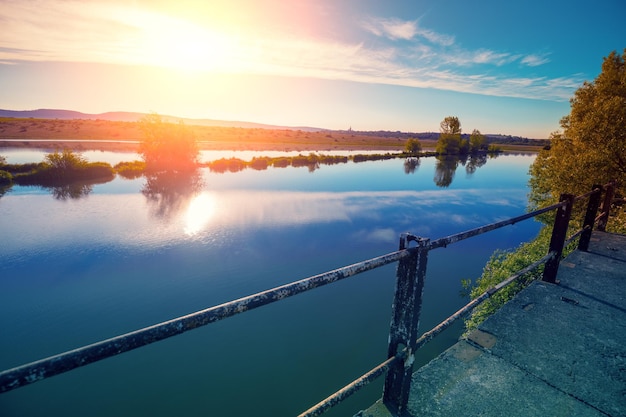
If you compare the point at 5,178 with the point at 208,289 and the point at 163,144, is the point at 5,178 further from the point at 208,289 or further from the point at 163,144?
the point at 208,289

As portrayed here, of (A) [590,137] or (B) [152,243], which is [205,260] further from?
(A) [590,137]

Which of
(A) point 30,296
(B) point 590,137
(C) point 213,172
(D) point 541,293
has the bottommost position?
(A) point 30,296

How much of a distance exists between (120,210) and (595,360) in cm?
3045

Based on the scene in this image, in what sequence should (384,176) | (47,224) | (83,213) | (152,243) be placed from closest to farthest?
1. (152,243)
2. (47,224)
3. (83,213)
4. (384,176)

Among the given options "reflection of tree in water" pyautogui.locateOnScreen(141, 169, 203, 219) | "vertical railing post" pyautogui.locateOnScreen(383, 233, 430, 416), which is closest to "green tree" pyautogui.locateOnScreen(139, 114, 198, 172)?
"reflection of tree in water" pyautogui.locateOnScreen(141, 169, 203, 219)

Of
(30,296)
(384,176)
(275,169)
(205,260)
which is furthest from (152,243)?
(384,176)

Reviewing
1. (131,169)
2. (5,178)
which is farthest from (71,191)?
(131,169)

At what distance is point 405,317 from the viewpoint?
7.45ft

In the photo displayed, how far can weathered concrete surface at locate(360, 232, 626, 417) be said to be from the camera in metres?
2.52

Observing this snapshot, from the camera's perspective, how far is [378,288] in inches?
616

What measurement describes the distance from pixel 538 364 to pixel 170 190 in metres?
36.6

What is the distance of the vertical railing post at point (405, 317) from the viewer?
86.2 inches

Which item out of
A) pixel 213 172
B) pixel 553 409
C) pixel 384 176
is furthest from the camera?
pixel 384 176

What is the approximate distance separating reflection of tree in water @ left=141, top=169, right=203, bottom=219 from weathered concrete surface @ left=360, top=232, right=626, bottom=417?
86.4 feet
